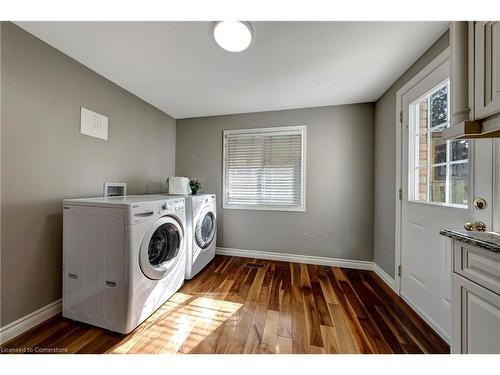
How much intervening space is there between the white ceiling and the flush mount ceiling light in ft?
0.18

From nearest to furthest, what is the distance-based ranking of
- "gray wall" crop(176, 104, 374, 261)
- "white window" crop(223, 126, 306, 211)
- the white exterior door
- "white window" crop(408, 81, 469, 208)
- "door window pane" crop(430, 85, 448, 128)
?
the white exterior door < "white window" crop(408, 81, 469, 208) < "door window pane" crop(430, 85, 448, 128) < "gray wall" crop(176, 104, 374, 261) < "white window" crop(223, 126, 306, 211)

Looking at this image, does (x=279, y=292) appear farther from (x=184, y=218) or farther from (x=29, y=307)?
(x=29, y=307)

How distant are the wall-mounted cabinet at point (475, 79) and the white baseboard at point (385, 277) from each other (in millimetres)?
1675

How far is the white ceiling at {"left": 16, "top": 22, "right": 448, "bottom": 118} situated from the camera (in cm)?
122

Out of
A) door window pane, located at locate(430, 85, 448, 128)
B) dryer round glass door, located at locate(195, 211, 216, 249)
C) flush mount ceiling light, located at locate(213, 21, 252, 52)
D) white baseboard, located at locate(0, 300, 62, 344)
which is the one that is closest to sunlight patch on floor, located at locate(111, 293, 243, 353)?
dryer round glass door, located at locate(195, 211, 216, 249)

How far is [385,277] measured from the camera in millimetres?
2035

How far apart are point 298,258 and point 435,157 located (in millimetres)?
1813

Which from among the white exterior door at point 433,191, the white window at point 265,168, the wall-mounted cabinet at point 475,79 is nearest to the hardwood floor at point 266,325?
the white exterior door at point 433,191

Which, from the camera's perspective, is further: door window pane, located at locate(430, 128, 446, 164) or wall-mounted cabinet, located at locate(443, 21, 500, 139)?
door window pane, located at locate(430, 128, 446, 164)

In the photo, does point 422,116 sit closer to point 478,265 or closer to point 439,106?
point 439,106

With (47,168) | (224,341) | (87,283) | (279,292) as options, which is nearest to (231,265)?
(279,292)

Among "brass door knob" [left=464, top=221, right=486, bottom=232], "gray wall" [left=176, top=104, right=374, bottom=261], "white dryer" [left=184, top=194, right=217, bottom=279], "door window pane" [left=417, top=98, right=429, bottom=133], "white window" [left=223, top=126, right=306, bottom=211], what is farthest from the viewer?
"white window" [left=223, top=126, right=306, bottom=211]

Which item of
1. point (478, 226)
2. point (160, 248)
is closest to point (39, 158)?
point (160, 248)

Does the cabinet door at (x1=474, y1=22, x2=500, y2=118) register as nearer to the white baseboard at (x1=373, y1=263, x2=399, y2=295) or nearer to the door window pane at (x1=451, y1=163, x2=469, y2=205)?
the door window pane at (x1=451, y1=163, x2=469, y2=205)
